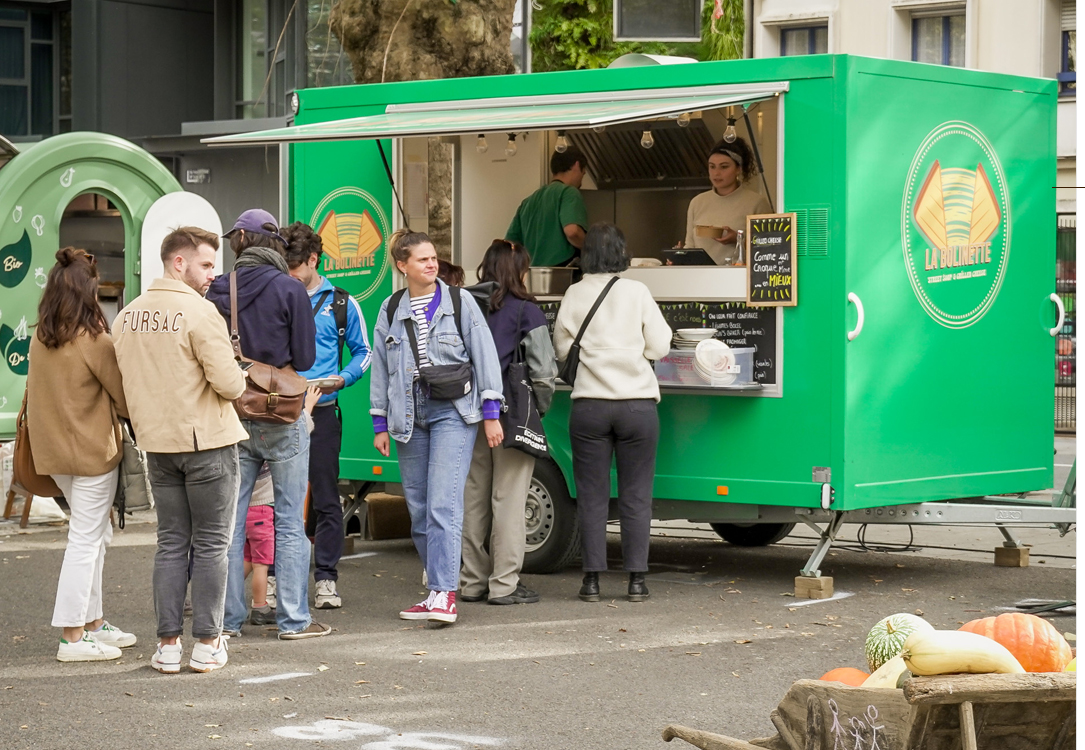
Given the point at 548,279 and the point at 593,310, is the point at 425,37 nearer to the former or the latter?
the point at 548,279

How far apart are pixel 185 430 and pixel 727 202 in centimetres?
413

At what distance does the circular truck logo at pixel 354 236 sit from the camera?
380 inches

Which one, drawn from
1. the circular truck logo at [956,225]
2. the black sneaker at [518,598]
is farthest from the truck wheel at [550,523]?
the circular truck logo at [956,225]

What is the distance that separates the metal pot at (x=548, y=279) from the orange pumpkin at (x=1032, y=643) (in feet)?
20.4

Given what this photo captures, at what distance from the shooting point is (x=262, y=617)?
737 centimetres

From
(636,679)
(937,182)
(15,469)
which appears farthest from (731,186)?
(15,469)

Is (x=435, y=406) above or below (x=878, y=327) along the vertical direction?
below

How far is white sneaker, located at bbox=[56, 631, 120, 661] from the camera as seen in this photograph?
6496 millimetres

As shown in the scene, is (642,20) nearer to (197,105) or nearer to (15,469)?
(15,469)

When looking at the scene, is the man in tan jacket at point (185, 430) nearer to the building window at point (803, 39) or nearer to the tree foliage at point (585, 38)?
the tree foliage at point (585, 38)

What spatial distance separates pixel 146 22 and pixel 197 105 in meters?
1.38

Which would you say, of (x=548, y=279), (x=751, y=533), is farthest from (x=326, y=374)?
(x=751, y=533)

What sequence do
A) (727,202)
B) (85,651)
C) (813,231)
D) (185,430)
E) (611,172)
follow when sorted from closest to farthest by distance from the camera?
(185,430)
(85,651)
(813,231)
(727,202)
(611,172)

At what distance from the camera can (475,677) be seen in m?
6.23
